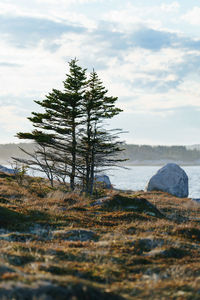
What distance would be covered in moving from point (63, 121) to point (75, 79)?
3500mm

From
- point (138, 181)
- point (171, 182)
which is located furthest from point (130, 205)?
point (138, 181)

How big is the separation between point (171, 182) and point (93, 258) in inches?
1194

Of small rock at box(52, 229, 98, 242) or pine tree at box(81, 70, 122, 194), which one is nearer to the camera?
small rock at box(52, 229, 98, 242)

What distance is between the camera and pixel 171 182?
3566 centimetres

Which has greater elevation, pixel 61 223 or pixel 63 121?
pixel 63 121

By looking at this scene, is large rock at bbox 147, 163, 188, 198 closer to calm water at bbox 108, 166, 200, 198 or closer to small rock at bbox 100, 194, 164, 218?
calm water at bbox 108, 166, 200, 198

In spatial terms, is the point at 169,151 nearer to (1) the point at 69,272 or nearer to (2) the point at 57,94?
(2) the point at 57,94

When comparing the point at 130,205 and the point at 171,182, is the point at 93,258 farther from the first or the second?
the point at 171,182

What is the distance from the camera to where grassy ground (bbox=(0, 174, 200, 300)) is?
164 inches

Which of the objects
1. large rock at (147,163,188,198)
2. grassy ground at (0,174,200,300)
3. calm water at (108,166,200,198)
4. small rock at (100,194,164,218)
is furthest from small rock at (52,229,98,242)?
large rock at (147,163,188,198)

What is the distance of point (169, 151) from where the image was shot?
195 metres

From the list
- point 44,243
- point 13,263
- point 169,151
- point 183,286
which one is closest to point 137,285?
point 183,286

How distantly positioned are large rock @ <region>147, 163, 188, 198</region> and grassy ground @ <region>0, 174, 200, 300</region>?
911 inches

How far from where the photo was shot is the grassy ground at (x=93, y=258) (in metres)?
4.17
